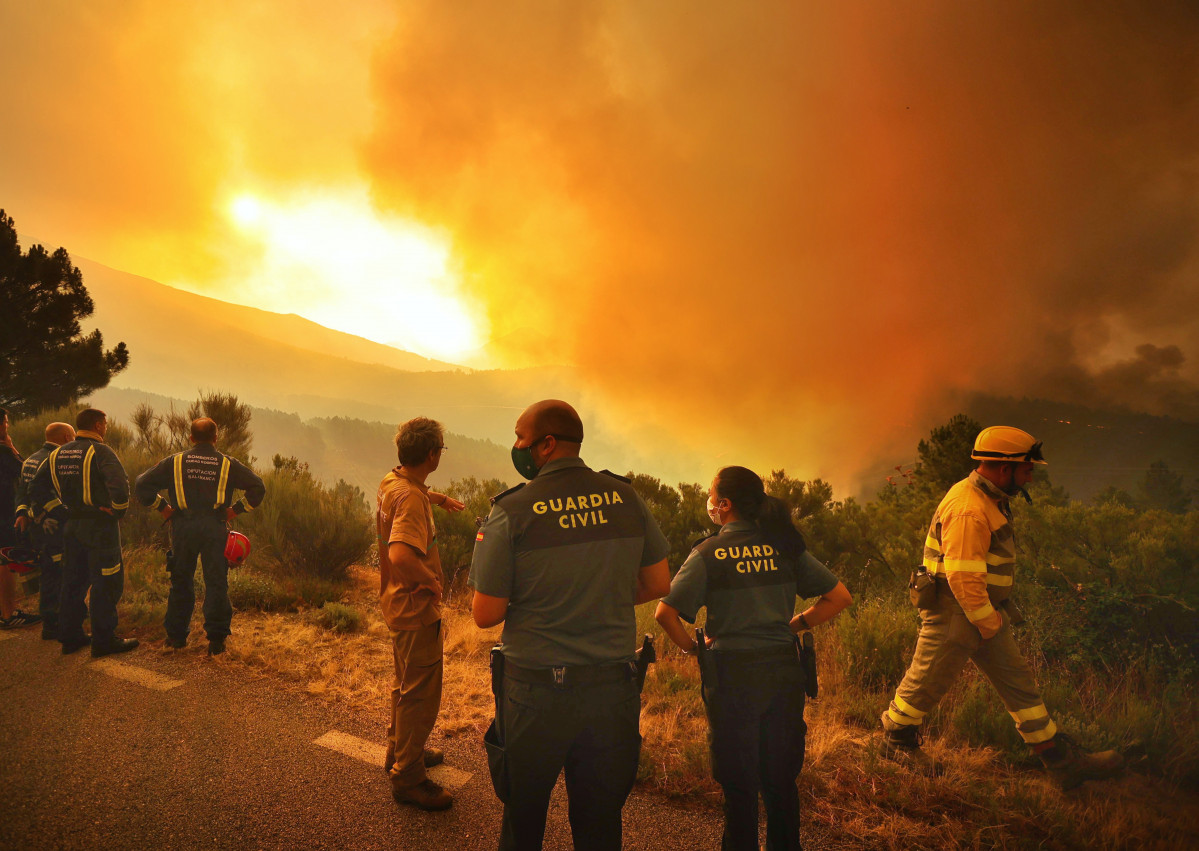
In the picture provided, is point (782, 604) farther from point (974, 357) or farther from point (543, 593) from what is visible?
point (974, 357)

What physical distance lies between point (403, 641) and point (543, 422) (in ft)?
6.01

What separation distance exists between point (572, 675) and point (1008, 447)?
304 cm

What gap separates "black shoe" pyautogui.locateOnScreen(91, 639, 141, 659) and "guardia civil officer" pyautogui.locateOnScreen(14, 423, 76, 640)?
2.88 ft

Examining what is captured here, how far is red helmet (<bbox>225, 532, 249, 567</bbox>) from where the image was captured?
5.49m

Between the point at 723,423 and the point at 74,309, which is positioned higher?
the point at 723,423

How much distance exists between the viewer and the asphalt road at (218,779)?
9.56 feet

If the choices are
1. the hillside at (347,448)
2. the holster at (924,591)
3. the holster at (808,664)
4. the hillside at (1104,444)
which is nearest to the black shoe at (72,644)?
the holster at (808,664)

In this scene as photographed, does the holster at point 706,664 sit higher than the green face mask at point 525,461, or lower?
lower

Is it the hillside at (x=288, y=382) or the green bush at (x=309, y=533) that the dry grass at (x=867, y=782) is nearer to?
the green bush at (x=309, y=533)

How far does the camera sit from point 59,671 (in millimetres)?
4953

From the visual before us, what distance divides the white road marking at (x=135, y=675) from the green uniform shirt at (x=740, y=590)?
15.4ft

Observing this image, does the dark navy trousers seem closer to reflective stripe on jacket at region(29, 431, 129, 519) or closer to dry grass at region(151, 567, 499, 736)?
dry grass at region(151, 567, 499, 736)

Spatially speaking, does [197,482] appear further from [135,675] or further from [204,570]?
[135,675]

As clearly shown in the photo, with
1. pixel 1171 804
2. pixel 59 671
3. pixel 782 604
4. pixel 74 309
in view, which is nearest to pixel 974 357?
pixel 1171 804
